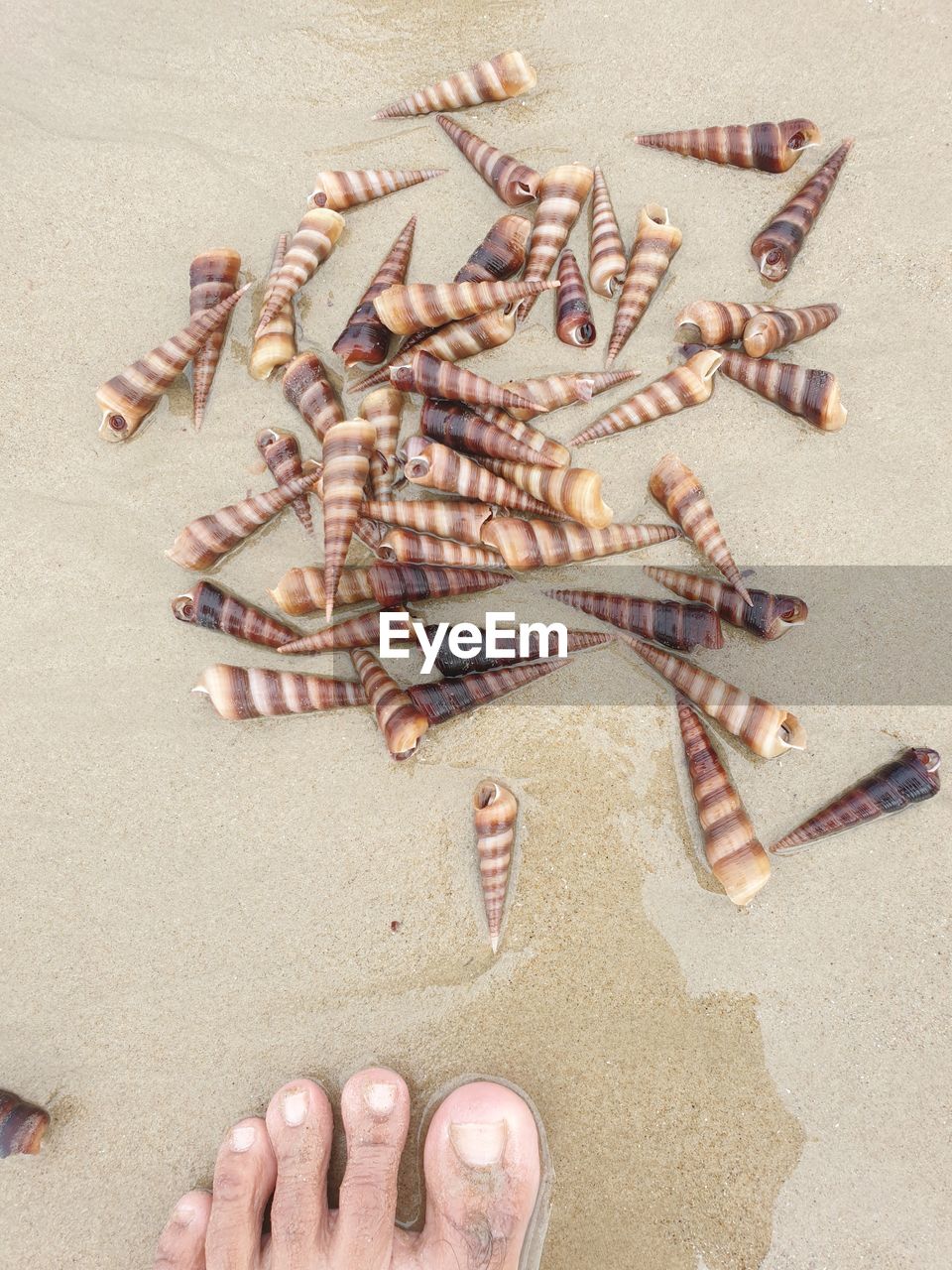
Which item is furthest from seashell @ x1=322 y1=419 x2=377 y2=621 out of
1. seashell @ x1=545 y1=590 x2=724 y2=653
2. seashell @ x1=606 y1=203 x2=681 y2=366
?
seashell @ x1=606 y1=203 x2=681 y2=366

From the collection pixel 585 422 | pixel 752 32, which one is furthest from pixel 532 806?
pixel 752 32

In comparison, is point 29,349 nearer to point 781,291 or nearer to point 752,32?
point 781,291

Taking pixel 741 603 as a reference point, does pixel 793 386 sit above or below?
above

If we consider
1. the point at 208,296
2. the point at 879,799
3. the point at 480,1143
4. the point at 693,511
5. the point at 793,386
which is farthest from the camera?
the point at 208,296

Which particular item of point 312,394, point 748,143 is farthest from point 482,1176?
point 748,143

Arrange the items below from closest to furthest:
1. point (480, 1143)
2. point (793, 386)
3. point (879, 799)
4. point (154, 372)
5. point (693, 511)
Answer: point (480, 1143), point (879, 799), point (693, 511), point (793, 386), point (154, 372)

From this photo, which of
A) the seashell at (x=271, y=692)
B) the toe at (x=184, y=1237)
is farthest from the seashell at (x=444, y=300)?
the toe at (x=184, y=1237)

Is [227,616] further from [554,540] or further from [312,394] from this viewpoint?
[554,540]
